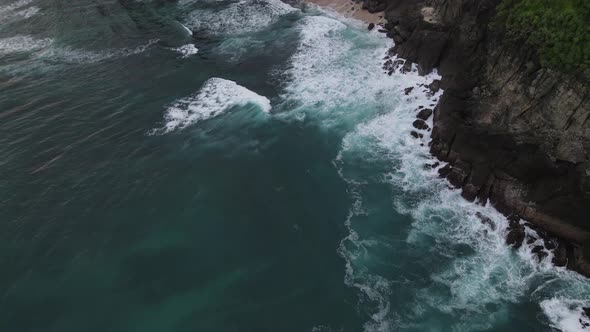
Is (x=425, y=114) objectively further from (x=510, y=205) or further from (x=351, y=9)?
(x=351, y=9)

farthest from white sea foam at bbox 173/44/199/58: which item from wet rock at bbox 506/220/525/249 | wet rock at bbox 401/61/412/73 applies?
wet rock at bbox 506/220/525/249

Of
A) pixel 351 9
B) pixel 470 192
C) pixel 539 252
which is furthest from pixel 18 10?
pixel 539 252

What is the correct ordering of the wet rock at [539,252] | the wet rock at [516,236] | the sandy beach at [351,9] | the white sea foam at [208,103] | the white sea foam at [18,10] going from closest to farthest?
the wet rock at [539,252] → the wet rock at [516,236] → the white sea foam at [208,103] → the sandy beach at [351,9] → the white sea foam at [18,10]

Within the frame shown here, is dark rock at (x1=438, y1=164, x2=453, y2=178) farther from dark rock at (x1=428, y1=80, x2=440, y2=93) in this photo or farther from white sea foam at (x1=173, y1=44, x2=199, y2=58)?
white sea foam at (x1=173, y1=44, x2=199, y2=58)

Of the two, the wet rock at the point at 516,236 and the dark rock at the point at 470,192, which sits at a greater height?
the dark rock at the point at 470,192

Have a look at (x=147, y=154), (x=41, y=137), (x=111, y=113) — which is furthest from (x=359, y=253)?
(x=41, y=137)

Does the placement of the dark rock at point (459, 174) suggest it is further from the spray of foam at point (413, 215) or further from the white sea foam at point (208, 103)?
the white sea foam at point (208, 103)

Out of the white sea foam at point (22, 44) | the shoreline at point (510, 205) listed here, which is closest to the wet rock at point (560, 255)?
the shoreline at point (510, 205)
